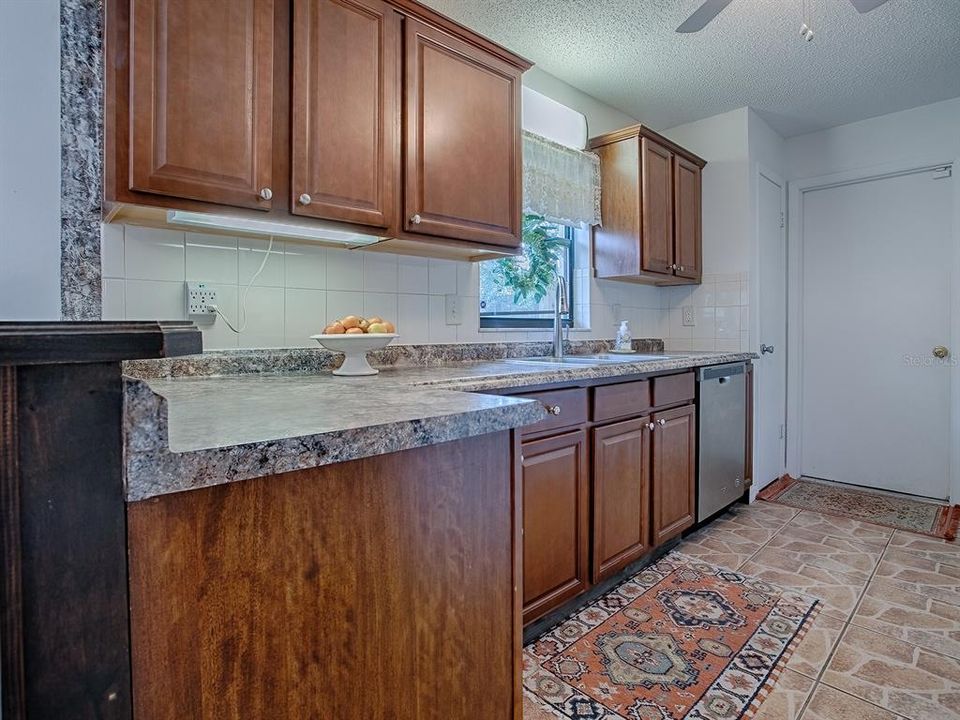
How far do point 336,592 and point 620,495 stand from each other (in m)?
1.61

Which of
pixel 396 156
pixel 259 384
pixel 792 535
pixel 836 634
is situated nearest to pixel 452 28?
pixel 396 156

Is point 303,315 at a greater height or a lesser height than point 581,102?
lesser

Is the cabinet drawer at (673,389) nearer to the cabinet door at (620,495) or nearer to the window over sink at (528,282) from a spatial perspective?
the cabinet door at (620,495)

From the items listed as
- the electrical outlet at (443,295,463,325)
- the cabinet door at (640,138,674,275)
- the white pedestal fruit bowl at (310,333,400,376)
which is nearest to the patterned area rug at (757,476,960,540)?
the cabinet door at (640,138,674,275)

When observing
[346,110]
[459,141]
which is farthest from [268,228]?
[459,141]

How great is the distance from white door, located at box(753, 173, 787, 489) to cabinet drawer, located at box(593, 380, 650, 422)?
158cm

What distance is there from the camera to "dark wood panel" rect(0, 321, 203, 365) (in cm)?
41

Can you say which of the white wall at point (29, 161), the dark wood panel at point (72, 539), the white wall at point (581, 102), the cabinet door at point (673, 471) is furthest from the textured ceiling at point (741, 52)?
the dark wood panel at point (72, 539)

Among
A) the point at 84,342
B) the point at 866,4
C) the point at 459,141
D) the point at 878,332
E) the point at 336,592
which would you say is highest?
the point at 866,4

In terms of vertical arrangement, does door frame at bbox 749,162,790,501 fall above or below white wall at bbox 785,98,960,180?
below

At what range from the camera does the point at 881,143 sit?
3.36 m

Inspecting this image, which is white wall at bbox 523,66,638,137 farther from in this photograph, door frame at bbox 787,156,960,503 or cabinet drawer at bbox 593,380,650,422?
cabinet drawer at bbox 593,380,650,422

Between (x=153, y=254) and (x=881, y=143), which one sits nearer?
(x=153, y=254)

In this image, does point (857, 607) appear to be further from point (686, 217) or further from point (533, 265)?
point (686, 217)
